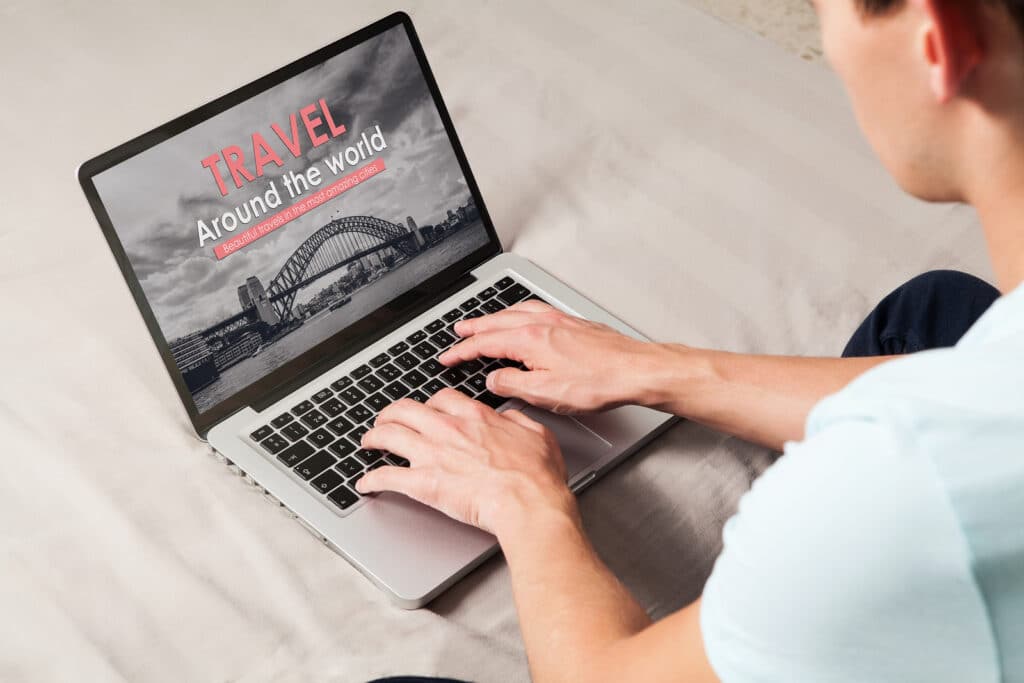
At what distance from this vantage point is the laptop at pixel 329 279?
96cm

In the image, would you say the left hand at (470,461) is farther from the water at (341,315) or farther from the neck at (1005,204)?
the neck at (1005,204)

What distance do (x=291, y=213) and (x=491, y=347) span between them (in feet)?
0.75

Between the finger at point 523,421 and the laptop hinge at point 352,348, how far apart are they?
193mm

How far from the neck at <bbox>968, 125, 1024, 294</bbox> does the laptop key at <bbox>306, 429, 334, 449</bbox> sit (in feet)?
1.85

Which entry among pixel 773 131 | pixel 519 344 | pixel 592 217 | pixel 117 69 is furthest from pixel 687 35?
pixel 117 69

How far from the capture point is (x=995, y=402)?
1.78 feet

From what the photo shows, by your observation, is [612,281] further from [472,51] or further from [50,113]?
[50,113]

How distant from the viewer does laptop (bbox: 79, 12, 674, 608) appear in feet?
3.16

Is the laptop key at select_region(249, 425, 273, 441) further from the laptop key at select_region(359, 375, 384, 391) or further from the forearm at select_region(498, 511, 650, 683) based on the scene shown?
the forearm at select_region(498, 511, 650, 683)

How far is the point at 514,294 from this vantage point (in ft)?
3.79

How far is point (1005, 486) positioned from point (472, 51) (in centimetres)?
107

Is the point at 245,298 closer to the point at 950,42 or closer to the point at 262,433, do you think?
the point at 262,433

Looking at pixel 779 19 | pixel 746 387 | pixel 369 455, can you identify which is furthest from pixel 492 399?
pixel 779 19

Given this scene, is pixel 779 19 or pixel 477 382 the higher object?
pixel 477 382
